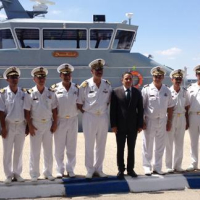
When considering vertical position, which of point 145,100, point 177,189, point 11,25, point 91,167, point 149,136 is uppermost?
point 11,25

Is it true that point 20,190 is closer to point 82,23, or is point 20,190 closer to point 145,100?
point 145,100

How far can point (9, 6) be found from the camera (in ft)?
37.5

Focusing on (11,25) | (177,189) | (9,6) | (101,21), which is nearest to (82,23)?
(101,21)

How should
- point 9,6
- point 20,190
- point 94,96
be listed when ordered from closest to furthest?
point 20,190, point 94,96, point 9,6

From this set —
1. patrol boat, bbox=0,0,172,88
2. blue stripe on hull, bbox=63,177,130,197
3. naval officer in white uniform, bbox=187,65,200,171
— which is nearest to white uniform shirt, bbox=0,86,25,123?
blue stripe on hull, bbox=63,177,130,197

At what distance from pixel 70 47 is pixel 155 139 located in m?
5.67

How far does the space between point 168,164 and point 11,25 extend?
6.48 metres

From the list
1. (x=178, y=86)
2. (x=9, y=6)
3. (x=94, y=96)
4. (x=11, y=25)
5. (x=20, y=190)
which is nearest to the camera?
(x=20, y=190)

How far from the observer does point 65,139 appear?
4711mm

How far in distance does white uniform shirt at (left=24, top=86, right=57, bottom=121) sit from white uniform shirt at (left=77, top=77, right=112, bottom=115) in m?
0.47

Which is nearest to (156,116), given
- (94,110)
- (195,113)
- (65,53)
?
(195,113)

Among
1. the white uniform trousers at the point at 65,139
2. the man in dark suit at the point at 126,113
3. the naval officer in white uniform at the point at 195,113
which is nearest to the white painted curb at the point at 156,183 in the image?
the man in dark suit at the point at 126,113

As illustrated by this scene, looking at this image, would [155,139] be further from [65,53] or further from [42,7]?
[42,7]

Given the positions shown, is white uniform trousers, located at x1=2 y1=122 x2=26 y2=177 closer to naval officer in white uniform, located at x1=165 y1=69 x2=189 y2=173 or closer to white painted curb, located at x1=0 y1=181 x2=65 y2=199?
white painted curb, located at x1=0 y1=181 x2=65 y2=199
